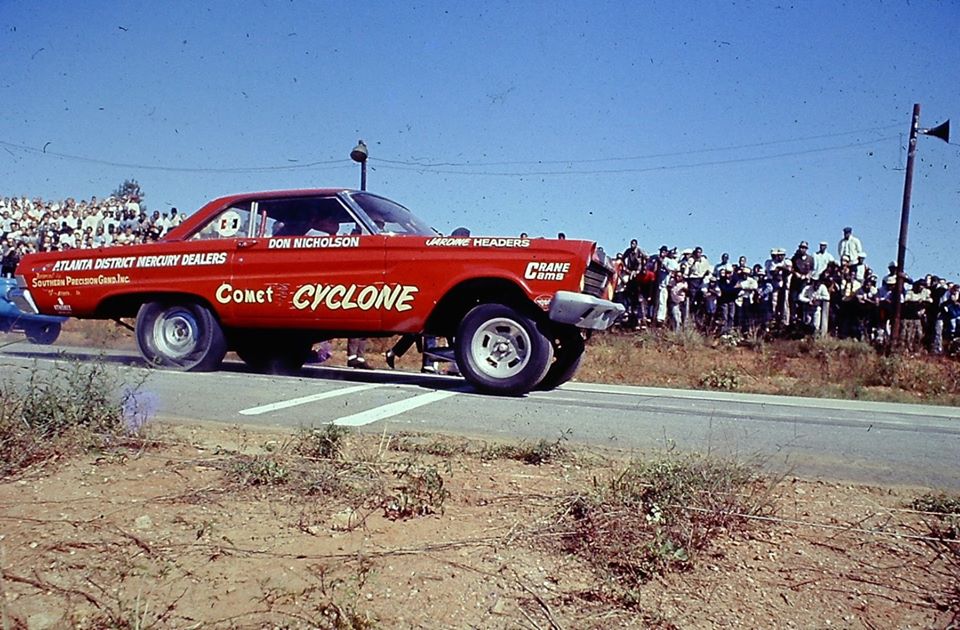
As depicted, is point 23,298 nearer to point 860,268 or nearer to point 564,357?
point 564,357

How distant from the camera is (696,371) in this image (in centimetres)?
1272

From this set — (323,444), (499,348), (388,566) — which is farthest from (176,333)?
(388,566)

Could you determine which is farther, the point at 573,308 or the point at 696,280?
the point at 696,280

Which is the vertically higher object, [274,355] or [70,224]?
[70,224]

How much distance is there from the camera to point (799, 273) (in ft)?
48.5

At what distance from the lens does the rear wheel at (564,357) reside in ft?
24.5

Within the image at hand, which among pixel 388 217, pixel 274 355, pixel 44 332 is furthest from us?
pixel 44 332

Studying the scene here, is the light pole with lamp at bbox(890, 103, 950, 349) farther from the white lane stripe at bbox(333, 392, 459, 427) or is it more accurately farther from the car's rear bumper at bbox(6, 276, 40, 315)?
the car's rear bumper at bbox(6, 276, 40, 315)

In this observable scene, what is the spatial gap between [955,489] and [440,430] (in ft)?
9.58

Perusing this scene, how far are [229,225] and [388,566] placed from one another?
6.29 m

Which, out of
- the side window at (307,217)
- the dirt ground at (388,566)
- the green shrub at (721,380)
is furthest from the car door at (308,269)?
the green shrub at (721,380)

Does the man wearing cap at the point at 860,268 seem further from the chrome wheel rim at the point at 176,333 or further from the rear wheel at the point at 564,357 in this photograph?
the chrome wheel rim at the point at 176,333

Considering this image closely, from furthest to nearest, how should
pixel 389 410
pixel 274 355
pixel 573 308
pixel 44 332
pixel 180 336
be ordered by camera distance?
pixel 44 332 < pixel 274 355 < pixel 180 336 < pixel 573 308 < pixel 389 410

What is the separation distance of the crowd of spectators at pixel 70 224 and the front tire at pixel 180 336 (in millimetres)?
7069
